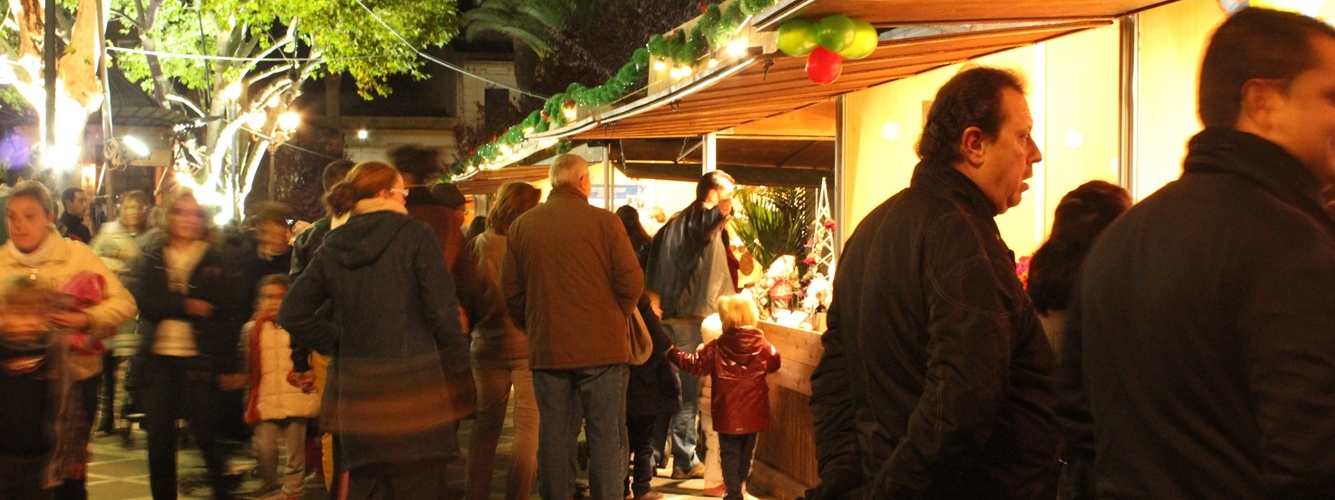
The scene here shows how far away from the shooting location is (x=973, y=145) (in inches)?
120

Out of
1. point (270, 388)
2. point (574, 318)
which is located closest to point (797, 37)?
point (574, 318)

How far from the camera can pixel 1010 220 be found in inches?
326

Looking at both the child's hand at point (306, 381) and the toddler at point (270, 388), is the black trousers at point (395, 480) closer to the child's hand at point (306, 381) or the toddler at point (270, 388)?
the child's hand at point (306, 381)

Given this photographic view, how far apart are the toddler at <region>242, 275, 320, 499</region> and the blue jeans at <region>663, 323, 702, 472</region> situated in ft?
8.04

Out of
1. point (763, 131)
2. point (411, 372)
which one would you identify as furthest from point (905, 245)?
point (763, 131)

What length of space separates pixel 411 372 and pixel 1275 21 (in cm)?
395

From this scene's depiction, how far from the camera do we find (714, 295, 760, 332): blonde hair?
727 centimetres

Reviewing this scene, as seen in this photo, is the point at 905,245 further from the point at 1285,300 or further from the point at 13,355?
the point at 13,355

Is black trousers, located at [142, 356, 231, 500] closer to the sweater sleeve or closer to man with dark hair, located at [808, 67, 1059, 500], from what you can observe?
the sweater sleeve

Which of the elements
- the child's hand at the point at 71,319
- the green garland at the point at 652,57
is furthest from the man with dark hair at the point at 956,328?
the green garland at the point at 652,57

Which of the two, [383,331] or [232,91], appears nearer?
[383,331]

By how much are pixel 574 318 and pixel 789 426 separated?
6.51 feet

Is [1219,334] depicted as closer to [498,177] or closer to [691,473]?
[691,473]

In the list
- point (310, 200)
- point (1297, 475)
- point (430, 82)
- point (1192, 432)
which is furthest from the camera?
point (430, 82)
